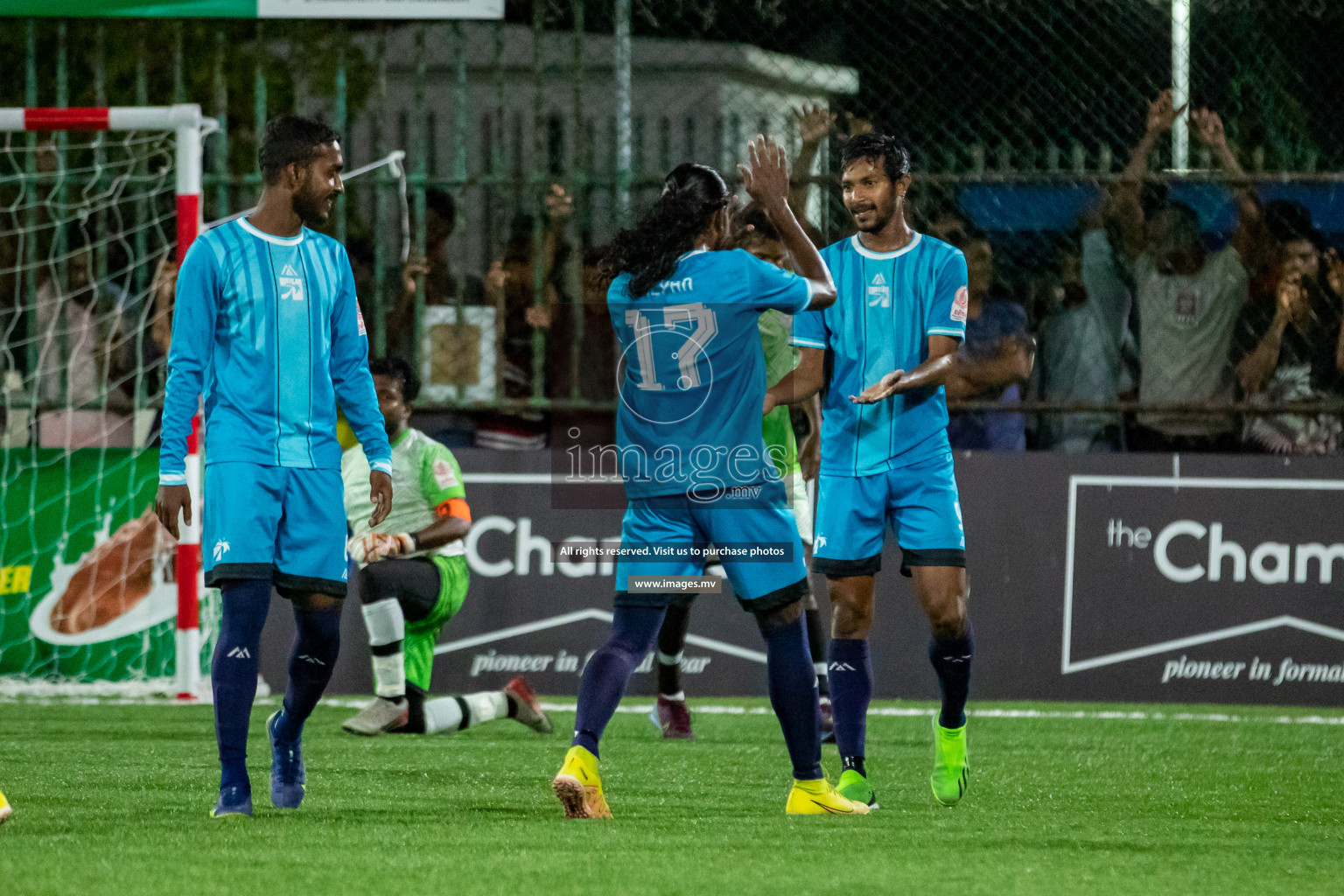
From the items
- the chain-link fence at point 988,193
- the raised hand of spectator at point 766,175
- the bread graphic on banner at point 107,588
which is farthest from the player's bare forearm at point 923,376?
the bread graphic on banner at point 107,588

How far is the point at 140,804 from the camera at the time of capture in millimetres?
5199

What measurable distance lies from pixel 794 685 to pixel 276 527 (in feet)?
5.09

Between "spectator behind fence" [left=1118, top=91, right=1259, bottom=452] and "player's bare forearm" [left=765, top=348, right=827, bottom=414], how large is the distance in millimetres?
4006

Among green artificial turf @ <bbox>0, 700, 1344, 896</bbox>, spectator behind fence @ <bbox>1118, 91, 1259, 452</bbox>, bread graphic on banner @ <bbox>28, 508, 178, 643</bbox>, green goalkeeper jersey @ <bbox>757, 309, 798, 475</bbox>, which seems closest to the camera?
green artificial turf @ <bbox>0, 700, 1344, 896</bbox>

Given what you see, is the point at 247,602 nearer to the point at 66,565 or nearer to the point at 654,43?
the point at 66,565

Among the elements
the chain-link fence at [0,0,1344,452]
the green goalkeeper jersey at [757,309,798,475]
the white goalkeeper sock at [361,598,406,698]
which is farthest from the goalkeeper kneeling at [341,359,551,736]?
the chain-link fence at [0,0,1344,452]

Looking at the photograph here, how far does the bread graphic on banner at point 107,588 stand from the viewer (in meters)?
9.04

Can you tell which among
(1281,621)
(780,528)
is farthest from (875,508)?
(1281,621)

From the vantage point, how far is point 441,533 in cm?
736

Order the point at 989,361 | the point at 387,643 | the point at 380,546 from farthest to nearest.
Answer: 1. the point at 989,361
2. the point at 387,643
3. the point at 380,546

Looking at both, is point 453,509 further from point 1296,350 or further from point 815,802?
point 1296,350

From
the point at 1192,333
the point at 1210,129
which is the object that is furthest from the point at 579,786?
the point at 1210,129

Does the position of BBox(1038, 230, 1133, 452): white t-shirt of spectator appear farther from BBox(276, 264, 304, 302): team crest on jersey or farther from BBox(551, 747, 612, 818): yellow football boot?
BBox(276, 264, 304, 302): team crest on jersey

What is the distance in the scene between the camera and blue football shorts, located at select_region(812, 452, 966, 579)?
5531mm
